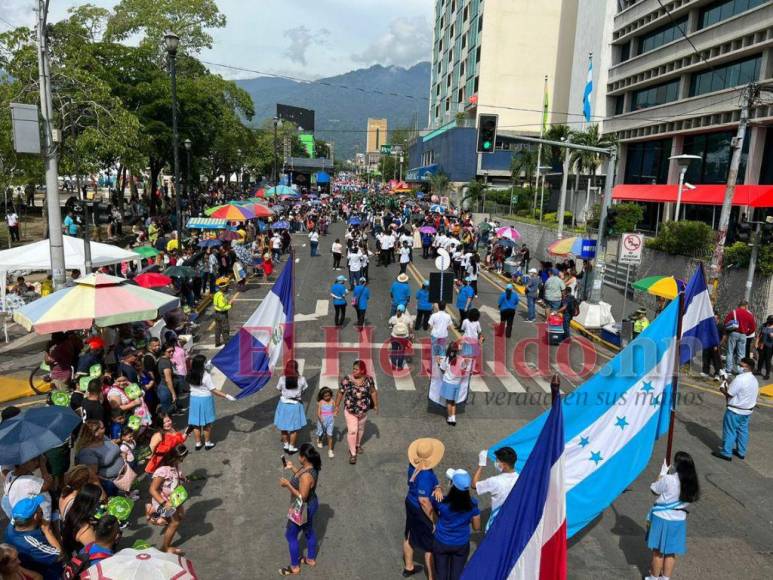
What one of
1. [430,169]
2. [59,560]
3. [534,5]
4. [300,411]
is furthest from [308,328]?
[430,169]

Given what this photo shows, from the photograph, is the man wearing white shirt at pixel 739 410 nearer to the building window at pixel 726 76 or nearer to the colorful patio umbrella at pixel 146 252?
the colorful patio umbrella at pixel 146 252

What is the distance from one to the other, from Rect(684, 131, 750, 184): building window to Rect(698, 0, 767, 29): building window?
555cm

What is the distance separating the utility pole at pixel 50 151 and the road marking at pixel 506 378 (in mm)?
10097

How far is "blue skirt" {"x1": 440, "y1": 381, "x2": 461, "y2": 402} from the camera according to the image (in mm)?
9727

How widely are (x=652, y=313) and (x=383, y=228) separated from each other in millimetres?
19523

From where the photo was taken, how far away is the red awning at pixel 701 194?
23.0 meters

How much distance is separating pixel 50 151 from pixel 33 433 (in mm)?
9788

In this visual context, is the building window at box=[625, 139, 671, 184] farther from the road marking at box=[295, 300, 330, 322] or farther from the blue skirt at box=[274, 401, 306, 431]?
the blue skirt at box=[274, 401, 306, 431]

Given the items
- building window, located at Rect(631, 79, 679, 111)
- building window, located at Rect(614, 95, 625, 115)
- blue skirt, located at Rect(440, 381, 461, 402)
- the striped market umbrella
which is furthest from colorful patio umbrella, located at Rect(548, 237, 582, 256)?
building window, located at Rect(614, 95, 625, 115)

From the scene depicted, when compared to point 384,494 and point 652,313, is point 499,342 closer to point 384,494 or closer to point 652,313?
point 652,313

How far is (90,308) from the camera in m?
9.69

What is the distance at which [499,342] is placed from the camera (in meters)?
15.3

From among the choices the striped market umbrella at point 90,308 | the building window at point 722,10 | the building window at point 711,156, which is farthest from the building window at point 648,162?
the striped market umbrella at point 90,308

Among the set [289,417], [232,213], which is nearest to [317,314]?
[289,417]
